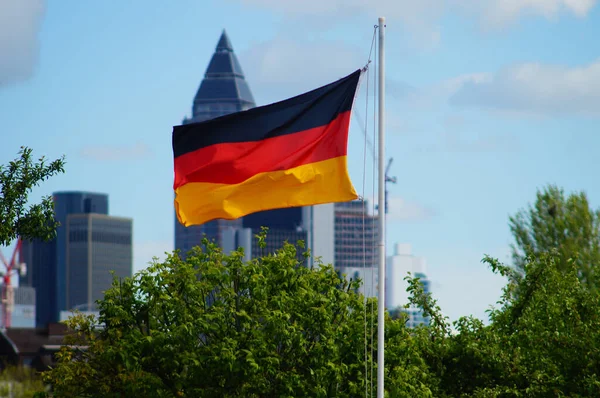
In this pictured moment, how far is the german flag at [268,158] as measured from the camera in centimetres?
2230

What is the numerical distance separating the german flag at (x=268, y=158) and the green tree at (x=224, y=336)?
251 inches

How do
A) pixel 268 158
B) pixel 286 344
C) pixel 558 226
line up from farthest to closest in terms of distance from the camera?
1. pixel 558 226
2. pixel 286 344
3. pixel 268 158

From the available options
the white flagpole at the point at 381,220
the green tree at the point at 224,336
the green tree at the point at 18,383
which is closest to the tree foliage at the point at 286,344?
the green tree at the point at 224,336

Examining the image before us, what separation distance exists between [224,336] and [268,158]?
8.29 m

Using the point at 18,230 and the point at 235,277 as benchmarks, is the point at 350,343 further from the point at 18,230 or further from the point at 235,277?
the point at 18,230

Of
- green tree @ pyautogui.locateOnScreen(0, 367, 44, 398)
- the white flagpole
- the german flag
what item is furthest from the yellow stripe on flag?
green tree @ pyautogui.locateOnScreen(0, 367, 44, 398)

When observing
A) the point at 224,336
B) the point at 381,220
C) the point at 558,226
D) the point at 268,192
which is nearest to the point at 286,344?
the point at 224,336

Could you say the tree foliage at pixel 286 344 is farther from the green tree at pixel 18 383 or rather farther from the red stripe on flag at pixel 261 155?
the green tree at pixel 18 383

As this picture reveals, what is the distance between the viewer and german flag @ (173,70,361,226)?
2230 centimetres

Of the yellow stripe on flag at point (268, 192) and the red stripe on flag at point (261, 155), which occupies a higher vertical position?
the red stripe on flag at point (261, 155)

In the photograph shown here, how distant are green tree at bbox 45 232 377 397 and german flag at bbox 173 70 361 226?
20.9 ft

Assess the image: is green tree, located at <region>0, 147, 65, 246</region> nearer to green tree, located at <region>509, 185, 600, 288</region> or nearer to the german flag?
the german flag

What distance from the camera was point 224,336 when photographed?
29.9 metres

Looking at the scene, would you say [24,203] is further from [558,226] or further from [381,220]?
[558,226]
